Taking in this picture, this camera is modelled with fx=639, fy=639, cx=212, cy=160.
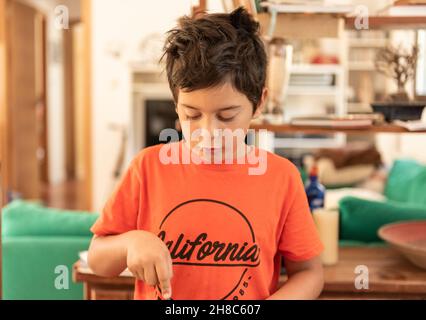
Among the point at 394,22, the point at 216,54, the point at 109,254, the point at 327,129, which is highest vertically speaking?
the point at 394,22

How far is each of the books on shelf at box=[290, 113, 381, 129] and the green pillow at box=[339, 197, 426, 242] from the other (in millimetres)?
408

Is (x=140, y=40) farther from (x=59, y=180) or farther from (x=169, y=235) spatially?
(x=169, y=235)

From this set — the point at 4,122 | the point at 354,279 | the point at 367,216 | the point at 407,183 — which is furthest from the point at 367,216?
the point at 4,122

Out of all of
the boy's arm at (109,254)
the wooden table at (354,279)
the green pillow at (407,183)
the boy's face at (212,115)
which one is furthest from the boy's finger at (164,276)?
the green pillow at (407,183)

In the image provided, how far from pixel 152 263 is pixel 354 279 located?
31.9 inches

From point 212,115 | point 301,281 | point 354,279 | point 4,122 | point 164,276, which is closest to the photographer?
point 164,276

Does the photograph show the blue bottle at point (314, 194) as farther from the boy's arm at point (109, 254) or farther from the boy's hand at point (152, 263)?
the boy's hand at point (152, 263)

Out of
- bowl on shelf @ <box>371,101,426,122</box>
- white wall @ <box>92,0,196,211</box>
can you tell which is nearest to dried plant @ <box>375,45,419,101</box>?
bowl on shelf @ <box>371,101,426,122</box>

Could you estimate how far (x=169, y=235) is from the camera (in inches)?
38.4

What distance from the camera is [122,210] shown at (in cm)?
100

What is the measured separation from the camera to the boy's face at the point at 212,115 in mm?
906

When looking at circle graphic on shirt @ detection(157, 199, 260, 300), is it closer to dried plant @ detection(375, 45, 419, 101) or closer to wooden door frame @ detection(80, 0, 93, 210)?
dried plant @ detection(375, 45, 419, 101)

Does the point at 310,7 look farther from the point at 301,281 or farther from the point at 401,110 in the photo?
the point at 301,281

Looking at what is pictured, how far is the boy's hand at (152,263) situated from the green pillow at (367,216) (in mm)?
1308
